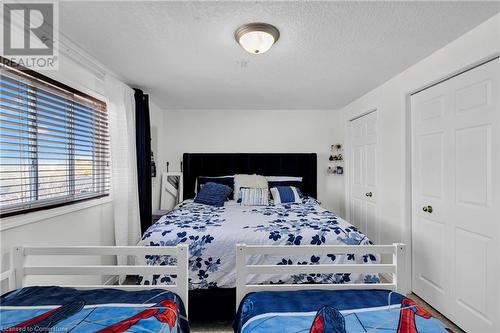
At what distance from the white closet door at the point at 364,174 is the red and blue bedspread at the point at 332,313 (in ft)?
7.03

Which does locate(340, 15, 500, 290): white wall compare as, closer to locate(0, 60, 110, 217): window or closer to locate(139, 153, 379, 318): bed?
locate(139, 153, 379, 318): bed

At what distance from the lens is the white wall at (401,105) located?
1.76 meters

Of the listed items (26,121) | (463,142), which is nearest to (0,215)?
(26,121)

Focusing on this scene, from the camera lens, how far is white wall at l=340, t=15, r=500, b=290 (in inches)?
69.5

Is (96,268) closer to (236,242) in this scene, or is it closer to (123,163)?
(236,242)

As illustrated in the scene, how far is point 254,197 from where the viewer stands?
333 centimetres

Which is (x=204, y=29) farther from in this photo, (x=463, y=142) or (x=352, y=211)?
(x=352, y=211)

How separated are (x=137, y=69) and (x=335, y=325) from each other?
2619 mm

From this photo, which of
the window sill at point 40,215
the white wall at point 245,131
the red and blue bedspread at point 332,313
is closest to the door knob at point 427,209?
the red and blue bedspread at point 332,313

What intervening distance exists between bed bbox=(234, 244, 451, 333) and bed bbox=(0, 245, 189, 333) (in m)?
0.33

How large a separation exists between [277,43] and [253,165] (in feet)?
7.73

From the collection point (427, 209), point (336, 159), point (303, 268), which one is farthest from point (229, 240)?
point (336, 159)

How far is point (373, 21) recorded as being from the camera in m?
1.65

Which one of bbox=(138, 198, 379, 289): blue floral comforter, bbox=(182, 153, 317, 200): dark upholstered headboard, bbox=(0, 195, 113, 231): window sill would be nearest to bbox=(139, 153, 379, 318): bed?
bbox=(138, 198, 379, 289): blue floral comforter
